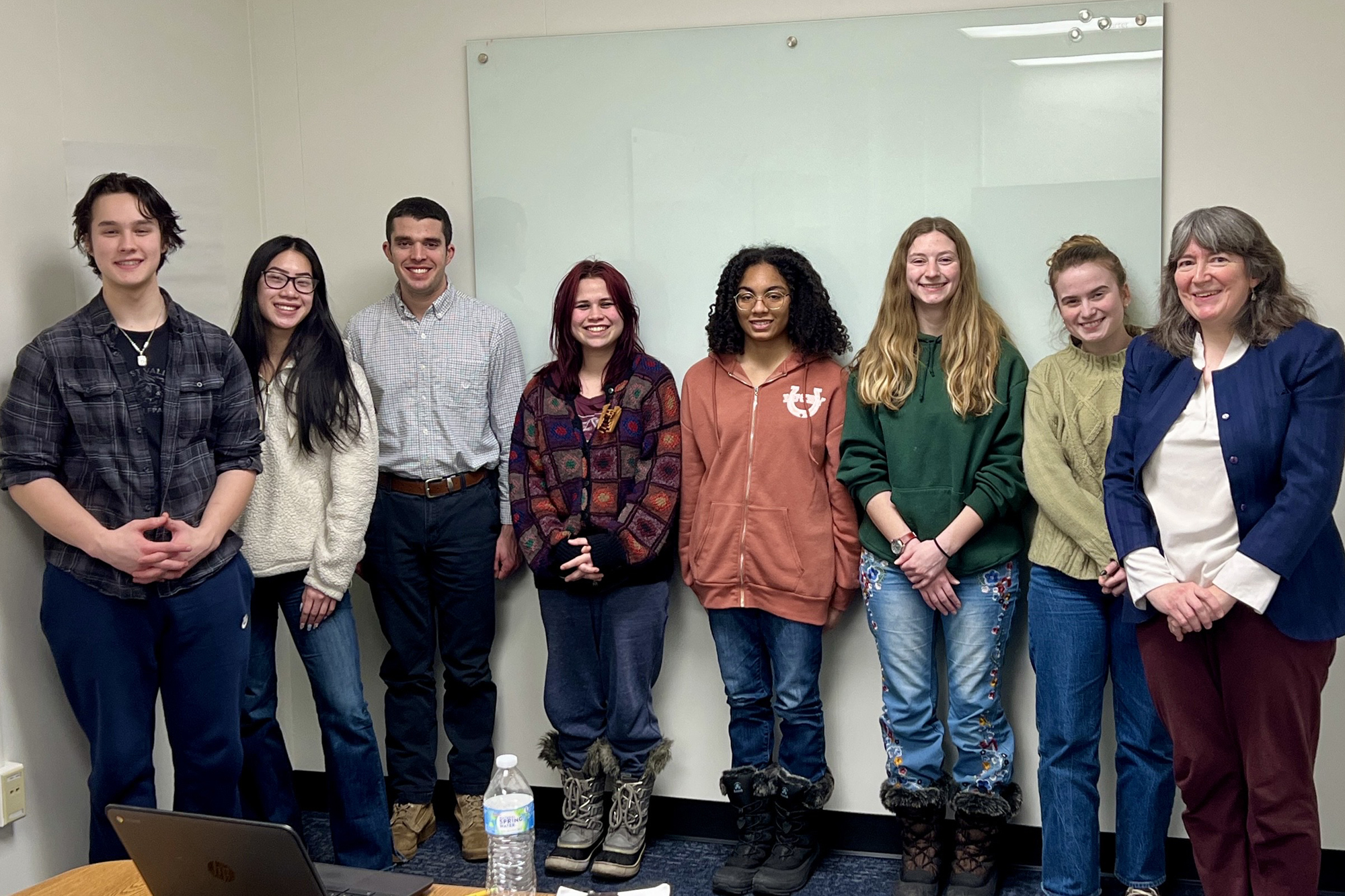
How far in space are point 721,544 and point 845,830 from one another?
3.09ft

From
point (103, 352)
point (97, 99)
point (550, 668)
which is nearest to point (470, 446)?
point (550, 668)

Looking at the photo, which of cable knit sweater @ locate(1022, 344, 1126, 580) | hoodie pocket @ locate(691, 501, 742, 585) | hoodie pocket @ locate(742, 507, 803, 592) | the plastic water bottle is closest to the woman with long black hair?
hoodie pocket @ locate(691, 501, 742, 585)

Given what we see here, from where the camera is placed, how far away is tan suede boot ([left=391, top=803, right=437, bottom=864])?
320 cm

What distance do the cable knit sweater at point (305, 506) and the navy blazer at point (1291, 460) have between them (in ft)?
6.38

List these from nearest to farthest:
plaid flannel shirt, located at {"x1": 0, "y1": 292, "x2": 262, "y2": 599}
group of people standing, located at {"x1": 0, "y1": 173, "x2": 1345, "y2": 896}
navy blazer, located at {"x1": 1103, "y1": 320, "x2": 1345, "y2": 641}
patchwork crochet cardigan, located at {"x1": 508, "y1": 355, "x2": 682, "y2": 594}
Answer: navy blazer, located at {"x1": 1103, "y1": 320, "x2": 1345, "y2": 641} → group of people standing, located at {"x1": 0, "y1": 173, "x2": 1345, "y2": 896} → plaid flannel shirt, located at {"x1": 0, "y1": 292, "x2": 262, "y2": 599} → patchwork crochet cardigan, located at {"x1": 508, "y1": 355, "x2": 682, "y2": 594}

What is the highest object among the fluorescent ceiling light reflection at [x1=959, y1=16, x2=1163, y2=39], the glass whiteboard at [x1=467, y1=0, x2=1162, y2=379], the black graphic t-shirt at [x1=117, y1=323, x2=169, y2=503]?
the fluorescent ceiling light reflection at [x1=959, y1=16, x2=1163, y2=39]

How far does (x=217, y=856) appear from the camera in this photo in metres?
1.40

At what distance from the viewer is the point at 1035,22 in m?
2.92

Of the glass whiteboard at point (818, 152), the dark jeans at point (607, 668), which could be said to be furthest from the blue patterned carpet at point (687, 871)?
the glass whiteboard at point (818, 152)

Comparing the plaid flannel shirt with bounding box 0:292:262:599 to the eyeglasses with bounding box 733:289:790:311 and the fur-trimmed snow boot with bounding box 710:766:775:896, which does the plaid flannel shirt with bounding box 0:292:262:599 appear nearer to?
the eyeglasses with bounding box 733:289:790:311

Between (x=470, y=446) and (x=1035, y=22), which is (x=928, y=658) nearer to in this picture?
(x=470, y=446)

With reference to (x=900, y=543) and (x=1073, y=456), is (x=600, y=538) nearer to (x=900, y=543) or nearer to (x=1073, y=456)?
(x=900, y=543)

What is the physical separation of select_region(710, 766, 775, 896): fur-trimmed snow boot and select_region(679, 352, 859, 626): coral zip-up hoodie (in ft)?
1.53

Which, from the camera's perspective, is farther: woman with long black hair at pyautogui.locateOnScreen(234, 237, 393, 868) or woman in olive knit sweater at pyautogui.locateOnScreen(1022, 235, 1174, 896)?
woman with long black hair at pyautogui.locateOnScreen(234, 237, 393, 868)
